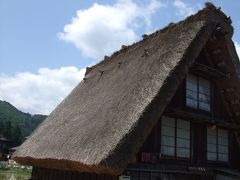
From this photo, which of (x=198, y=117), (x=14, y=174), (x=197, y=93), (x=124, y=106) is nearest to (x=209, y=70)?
(x=197, y=93)

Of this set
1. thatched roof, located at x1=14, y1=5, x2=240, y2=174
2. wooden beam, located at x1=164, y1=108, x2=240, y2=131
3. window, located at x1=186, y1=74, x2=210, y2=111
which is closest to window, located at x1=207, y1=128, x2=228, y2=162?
wooden beam, located at x1=164, y1=108, x2=240, y2=131

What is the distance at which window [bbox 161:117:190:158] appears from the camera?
37.3 ft

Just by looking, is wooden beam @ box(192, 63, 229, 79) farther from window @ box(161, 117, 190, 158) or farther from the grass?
the grass

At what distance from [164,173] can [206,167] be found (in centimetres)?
189

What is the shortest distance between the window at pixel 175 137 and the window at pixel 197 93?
2.53ft

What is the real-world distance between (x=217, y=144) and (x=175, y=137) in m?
2.32

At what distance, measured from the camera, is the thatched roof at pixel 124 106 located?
9031 mm

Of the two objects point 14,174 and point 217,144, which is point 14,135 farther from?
point 217,144

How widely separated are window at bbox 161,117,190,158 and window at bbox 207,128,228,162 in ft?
3.76

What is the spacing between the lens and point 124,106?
10.3 metres

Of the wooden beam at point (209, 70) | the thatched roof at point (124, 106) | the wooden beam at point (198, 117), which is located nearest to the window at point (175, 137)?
the wooden beam at point (198, 117)

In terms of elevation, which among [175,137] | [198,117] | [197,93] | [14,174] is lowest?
[14,174]

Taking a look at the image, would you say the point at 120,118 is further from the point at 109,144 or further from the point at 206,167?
the point at 206,167

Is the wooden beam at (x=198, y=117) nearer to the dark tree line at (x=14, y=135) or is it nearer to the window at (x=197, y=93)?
the window at (x=197, y=93)
